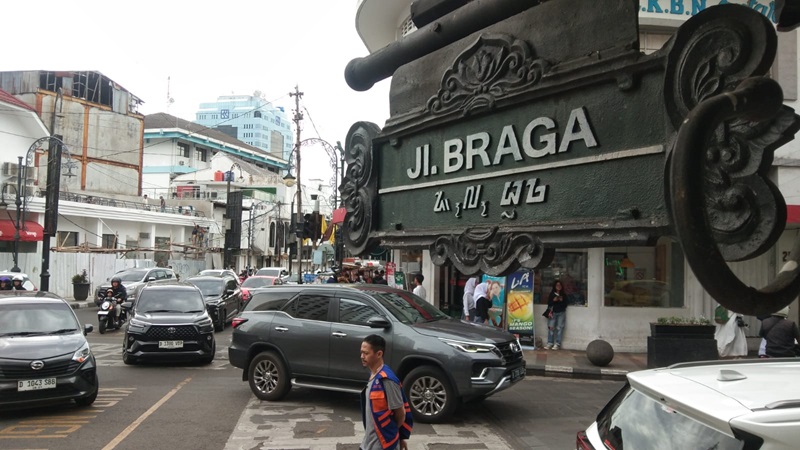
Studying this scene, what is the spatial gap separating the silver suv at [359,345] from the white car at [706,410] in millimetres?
4706

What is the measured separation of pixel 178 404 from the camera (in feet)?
30.2

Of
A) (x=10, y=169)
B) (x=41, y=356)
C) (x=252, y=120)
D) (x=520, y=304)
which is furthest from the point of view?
(x=252, y=120)

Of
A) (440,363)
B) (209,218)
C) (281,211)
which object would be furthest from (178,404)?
(281,211)

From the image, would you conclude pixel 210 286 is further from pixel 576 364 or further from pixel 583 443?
pixel 583 443

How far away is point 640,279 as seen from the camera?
569 inches

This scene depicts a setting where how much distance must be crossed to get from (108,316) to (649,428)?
721 inches

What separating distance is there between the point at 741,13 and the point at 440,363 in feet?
23.9

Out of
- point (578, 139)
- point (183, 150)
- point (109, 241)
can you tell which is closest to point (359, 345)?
point (578, 139)

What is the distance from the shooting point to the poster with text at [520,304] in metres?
14.5

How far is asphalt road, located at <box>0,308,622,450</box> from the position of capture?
723cm

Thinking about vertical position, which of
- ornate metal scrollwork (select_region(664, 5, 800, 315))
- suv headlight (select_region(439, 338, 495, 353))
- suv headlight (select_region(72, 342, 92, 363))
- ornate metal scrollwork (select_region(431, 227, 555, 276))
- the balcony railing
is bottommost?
suv headlight (select_region(72, 342, 92, 363))

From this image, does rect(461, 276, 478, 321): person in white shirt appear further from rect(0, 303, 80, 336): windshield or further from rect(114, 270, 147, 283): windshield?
rect(114, 270, 147, 283): windshield

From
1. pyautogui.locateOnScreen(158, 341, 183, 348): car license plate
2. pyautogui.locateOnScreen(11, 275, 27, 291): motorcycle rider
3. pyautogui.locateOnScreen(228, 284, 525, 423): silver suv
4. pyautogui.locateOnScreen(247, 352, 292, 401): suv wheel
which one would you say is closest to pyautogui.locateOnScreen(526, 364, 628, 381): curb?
pyautogui.locateOnScreen(228, 284, 525, 423): silver suv

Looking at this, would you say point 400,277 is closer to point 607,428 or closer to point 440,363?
point 440,363
